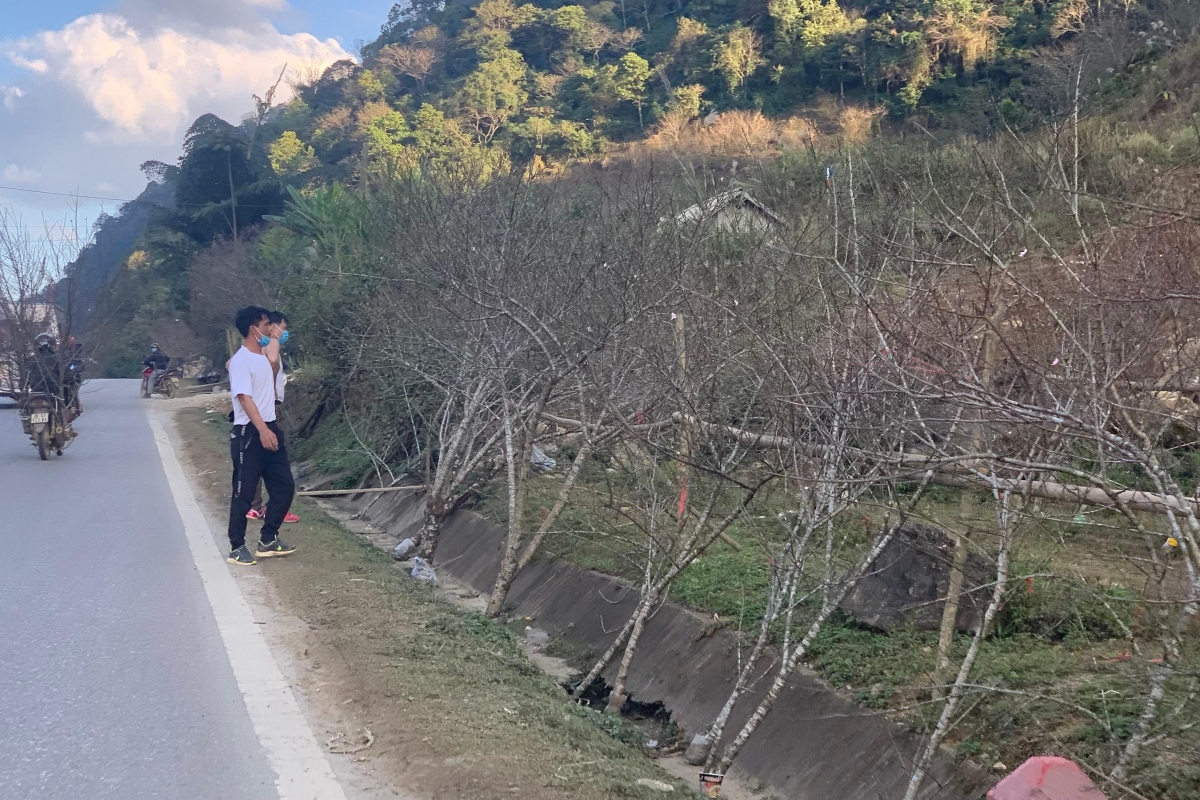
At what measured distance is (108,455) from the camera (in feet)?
56.9

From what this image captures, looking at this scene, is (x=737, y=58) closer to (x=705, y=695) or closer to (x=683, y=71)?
(x=683, y=71)

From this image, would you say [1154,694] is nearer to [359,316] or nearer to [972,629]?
[972,629]

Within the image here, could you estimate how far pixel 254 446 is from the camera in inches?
352

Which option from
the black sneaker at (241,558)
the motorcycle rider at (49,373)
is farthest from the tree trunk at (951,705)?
the motorcycle rider at (49,373)

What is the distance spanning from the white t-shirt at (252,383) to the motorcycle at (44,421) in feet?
29.2

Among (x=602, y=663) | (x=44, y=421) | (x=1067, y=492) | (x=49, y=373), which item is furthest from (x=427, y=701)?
(x=49, y=373)

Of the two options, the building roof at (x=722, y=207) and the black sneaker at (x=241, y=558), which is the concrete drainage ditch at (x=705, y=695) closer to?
the black sneaker at (x=241, y=558)

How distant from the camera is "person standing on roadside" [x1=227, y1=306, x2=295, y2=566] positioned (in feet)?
28.6

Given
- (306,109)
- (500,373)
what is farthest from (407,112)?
(500,373)

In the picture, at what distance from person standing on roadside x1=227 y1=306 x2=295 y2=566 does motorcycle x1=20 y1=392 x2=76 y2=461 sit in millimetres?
8755

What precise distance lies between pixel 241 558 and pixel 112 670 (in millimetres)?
2833

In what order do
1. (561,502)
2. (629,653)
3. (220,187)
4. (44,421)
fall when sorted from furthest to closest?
(220,187) → (44,421) → (561,502) → (629,653)

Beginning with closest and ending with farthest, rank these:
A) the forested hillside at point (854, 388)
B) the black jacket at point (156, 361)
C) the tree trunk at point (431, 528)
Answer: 1. the forested hillside at point (854, 388)
2. the tree trunk at point (431, 528)
3. the black jacket at point (156, 361)

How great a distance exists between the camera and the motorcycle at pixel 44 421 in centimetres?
1623
